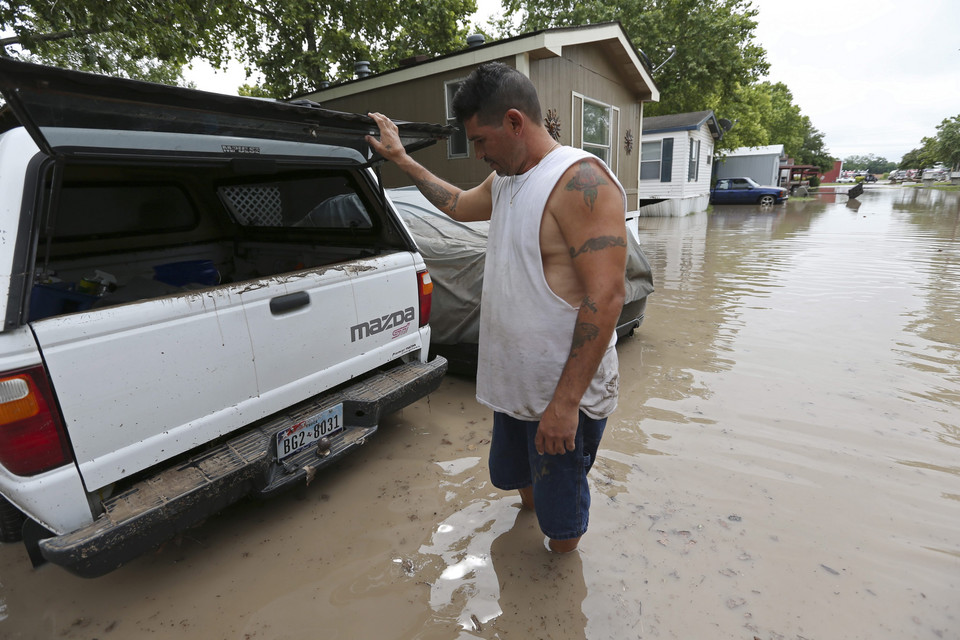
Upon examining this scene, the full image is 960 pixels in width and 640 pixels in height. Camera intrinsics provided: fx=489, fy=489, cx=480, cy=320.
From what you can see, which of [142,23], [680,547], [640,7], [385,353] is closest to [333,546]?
[385,353]

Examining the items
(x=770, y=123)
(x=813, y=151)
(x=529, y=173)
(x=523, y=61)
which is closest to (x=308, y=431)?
(x=529, y=173)

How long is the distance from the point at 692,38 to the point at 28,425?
2617 centimetres

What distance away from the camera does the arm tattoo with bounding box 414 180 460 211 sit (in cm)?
230

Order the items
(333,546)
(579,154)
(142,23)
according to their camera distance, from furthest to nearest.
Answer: (142,23)
(333,546)
(579,154)

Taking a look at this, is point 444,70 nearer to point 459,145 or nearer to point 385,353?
point 459,145

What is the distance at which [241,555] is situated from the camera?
2369mm

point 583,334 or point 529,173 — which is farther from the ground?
point 529,173

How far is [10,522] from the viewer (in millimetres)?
1840

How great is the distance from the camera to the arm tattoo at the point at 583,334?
64.9 inches

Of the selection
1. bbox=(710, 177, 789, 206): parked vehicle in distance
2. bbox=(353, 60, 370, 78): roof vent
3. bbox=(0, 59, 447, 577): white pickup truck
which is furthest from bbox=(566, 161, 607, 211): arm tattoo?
bbox=(710, 177, 789, 206): parked vehicle in distance

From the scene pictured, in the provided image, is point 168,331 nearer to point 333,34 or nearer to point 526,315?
point 526,315

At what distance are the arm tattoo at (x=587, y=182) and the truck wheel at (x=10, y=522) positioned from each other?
2.35 m

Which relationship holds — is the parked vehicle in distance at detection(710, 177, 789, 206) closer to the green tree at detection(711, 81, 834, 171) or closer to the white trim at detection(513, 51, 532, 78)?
the green tree at detection(711, 81, 834, 171)

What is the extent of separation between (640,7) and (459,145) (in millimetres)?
18082
